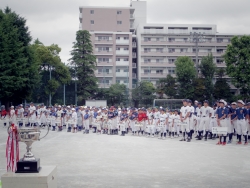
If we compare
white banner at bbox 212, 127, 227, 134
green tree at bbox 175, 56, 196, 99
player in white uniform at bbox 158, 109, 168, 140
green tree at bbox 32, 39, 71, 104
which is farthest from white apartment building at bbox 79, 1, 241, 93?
white banner at bbox 212, 127, 227, 134

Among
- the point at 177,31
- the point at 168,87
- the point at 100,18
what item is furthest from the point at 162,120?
the point at 100,18

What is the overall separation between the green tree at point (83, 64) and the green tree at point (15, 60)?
24.3 ft

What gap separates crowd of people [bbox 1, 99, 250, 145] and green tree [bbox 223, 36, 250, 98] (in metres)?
26.0

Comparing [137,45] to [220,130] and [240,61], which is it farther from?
[220,130]

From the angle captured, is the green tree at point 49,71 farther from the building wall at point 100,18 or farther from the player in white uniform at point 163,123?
the player in white uniform at point 163,123

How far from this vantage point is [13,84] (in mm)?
36812

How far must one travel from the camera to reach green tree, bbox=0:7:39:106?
3600 centimetres

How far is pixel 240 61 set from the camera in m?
45.9

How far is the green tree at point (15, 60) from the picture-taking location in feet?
118

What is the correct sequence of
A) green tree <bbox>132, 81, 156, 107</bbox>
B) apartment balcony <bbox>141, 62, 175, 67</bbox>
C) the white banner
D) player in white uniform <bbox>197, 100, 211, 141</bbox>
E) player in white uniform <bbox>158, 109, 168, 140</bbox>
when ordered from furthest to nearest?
apartment balcony <bbox>141, 62, 175, 67</bbox> < green tree <bbox>132, 81, 156, 107</bbox> < player in white uniform <bbox>158, 109, 168, 140</bbox> < player in white uniform <bbox>197, 100, 211, 141</bbox> < the white banner

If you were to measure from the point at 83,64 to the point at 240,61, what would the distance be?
24.0 metres

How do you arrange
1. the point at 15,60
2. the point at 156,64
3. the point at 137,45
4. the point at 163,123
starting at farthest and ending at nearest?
the point at 137,45 < the point at 156,64 < the point at 15,60 < the point at 163,123

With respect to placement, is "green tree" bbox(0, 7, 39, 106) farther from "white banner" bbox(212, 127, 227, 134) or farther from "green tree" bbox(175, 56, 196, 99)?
"white banner" bbox(212, 127, 227, 134)

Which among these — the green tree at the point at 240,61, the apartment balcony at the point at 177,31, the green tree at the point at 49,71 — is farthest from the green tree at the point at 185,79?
the green tree at the point at 49,71
